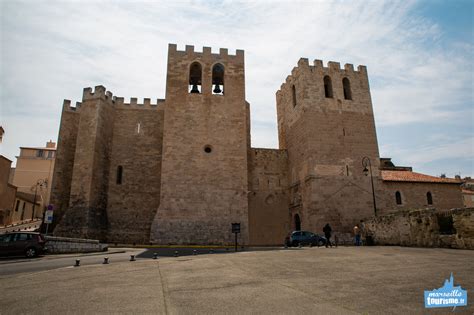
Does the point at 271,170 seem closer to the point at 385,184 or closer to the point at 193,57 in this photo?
the point at 385,184

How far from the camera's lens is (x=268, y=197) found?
22062 mm

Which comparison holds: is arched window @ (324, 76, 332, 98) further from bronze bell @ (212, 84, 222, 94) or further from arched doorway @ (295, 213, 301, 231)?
arched doorway @ (295, 213, 301, 231)

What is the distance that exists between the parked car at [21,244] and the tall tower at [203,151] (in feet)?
19.2

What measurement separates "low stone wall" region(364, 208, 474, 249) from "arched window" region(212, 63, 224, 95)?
515 inches

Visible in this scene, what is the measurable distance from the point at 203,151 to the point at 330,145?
8477 millimetres

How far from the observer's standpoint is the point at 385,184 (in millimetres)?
20641

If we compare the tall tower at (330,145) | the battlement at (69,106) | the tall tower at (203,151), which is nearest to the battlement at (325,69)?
the tall tower at (330,145)

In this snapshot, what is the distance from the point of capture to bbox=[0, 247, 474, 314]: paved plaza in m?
3.52

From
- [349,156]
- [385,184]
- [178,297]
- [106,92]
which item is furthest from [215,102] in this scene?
[178,297]

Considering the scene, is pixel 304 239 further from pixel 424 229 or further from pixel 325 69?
pixel 325 69

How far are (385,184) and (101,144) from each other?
19688 mm
